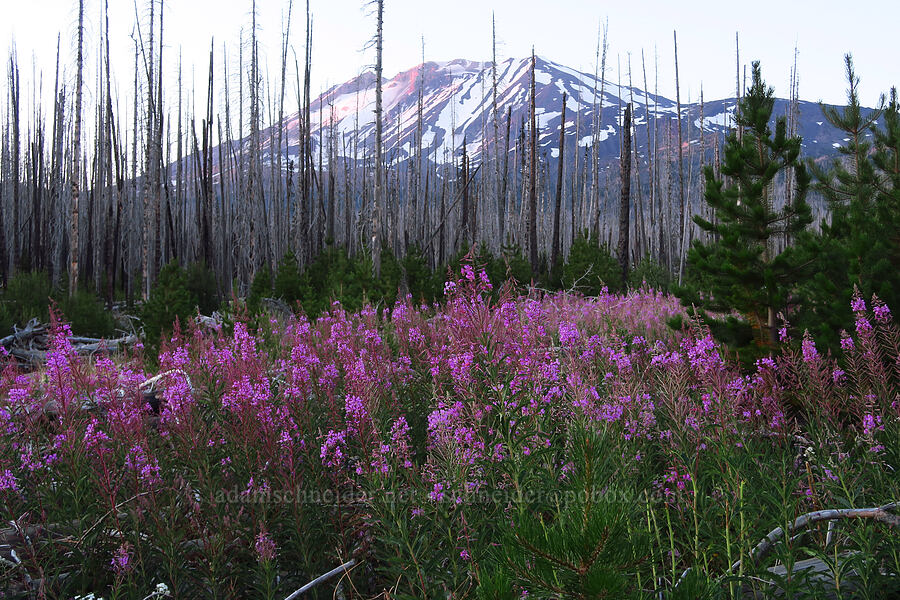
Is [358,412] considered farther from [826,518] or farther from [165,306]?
[165,306]

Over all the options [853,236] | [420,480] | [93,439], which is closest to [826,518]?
[420,480]

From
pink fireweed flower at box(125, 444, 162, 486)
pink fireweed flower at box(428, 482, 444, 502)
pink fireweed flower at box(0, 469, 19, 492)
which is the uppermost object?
pink fireweed flower at box(428, 482, 444, 502)

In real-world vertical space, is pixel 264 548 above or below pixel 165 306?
below

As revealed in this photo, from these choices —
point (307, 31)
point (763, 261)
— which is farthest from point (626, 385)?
point (307, 31)

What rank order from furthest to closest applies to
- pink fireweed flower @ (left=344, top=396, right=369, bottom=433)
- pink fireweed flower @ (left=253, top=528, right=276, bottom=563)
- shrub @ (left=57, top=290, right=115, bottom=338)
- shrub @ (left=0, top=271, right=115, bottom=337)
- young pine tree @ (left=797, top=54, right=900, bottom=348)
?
shrub @ (left=57, top=290, right=115, bottom=338) → shrub @ (left=0, top=271, right=115, bottom=337) → young pine tree @ (left=797, top=54, right=900, bottom=348) → pink fireweed flower @ (left=344, top=396, right=369, bottom=433) → pink fireweed flower @ (left=253, top=528, right=276, bottom=563)

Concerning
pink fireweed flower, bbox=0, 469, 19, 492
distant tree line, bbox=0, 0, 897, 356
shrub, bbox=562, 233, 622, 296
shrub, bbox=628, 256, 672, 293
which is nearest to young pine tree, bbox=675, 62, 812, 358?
distant tree line, bbox=0, 0, 897, 356

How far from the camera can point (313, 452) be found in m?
2.64

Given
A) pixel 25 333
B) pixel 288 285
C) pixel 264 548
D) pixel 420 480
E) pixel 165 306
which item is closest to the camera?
pixel 264 548

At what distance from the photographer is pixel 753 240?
16.8ft

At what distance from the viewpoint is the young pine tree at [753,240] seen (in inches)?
188

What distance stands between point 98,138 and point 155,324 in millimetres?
17670

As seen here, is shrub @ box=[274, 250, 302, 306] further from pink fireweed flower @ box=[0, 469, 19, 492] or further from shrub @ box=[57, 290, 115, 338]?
pink fireweed flower @ box=[0, 469, 19, 492]

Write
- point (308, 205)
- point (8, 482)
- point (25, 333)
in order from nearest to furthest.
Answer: point (8, 482)
point (25, 333)
point (308, 205)

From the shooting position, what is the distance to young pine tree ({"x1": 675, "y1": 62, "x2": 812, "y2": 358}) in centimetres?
479
